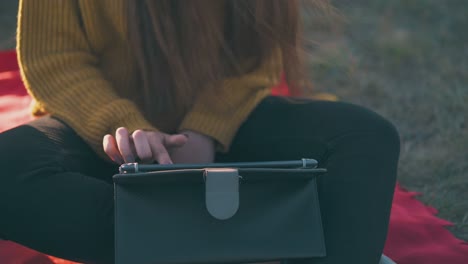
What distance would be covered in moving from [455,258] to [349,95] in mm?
972

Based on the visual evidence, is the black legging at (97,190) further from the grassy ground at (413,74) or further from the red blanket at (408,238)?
the grassy ground at (413,74)

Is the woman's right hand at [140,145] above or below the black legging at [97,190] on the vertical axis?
above

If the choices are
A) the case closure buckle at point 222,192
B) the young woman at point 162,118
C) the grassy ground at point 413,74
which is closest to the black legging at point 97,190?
the young woman at point 162,118

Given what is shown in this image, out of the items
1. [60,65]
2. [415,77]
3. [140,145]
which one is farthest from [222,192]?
[415,77]

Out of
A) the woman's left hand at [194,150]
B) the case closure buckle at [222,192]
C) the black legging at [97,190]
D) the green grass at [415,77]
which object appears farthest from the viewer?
the green grass at [415,77]

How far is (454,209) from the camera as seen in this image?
1.55 m

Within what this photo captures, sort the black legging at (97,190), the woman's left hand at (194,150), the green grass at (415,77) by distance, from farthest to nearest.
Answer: the green grass at (415,77) → the woman's left hand at (194,150) → the black legging at (97,190)

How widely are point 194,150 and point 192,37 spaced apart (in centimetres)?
19

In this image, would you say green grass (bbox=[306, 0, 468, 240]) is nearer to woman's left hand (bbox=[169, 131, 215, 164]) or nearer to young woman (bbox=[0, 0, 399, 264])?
young woman (bbox=[0, 0, 399, 264])

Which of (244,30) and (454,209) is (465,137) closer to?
(454,209)

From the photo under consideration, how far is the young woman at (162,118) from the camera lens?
1066 mm

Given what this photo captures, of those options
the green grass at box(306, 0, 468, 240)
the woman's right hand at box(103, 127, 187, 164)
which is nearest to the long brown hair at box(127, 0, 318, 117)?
the woman's right hand at box(103, 127, 187, 164)

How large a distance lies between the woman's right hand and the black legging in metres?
0.05

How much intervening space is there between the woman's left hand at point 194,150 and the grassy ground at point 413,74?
0.40m
